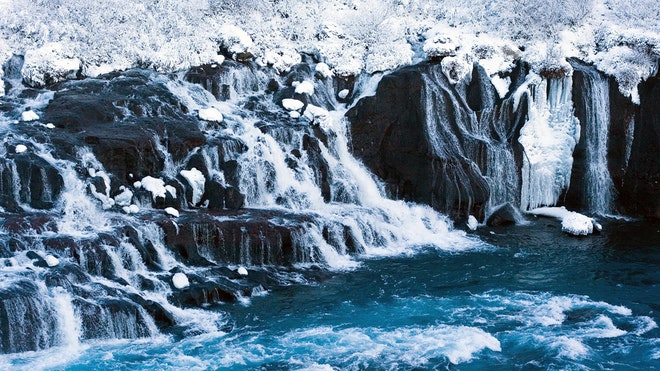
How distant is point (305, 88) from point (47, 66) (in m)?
7.34

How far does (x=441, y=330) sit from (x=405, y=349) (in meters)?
1.07

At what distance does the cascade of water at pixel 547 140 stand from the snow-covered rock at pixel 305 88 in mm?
6127

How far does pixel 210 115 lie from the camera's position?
2058 cm

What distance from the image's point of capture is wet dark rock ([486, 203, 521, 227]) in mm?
20578

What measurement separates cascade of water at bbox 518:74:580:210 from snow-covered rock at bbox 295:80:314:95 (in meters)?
6.13

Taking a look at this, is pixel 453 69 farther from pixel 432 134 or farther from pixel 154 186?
pixel 154 186

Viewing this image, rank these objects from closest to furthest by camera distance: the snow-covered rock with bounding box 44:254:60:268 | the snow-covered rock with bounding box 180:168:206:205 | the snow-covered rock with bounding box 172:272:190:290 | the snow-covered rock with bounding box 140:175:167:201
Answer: the snow-covered rock with bounding box 44:254:60:268
the snow-covered rock with bounding box 172:272:190:290
the snow-covered rock with bounding box 140:175:167:201
the snow-covered rock with bounding box 180:168:206:205

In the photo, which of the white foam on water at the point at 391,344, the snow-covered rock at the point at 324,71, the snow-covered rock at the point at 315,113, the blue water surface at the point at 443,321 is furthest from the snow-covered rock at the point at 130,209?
the snow-covered rock at the point at 324,71

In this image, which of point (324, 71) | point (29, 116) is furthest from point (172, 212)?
point (324, 71)

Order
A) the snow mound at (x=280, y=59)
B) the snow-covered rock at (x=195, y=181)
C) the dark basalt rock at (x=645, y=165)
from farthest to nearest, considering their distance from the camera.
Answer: the snow mound at (x=280, y=59) → the dark basalt rock at (x=645, y=165) → the snow-covered rock at (x=195, y=181)

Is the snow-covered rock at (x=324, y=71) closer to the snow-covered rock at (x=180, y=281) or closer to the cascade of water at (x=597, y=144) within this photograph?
the cascade of water at (x=597, y=144)

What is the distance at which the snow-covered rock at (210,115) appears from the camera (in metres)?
20.5

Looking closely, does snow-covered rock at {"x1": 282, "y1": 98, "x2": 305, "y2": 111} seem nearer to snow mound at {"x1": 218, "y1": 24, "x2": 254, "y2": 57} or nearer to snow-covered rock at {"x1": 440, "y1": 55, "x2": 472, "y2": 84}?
snow mound at {"x1": 218, "y1": 24, "x2": 254, "y2": 57}

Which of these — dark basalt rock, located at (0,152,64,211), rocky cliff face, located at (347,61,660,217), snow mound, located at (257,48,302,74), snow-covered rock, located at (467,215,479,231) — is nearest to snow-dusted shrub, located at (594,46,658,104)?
rocky cliff face, located at (347,61,660,217)
